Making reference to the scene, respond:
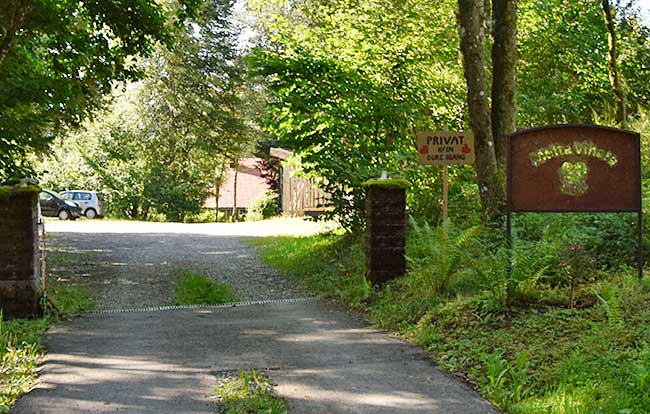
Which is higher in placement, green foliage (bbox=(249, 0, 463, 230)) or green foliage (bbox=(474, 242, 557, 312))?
green foliage (bbox=(249, 0, 463, 230))

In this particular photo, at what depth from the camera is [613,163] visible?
8438 mm

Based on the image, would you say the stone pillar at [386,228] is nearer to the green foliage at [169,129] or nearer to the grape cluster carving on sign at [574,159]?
the grape cluster carving on sign at [574,159]

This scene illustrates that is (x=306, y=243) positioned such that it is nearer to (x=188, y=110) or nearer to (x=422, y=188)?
(x=422, y=188)

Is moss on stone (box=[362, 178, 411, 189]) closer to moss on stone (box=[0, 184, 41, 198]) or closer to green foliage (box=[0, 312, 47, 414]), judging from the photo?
moss on stone (box=[0, 184, 41, 198])

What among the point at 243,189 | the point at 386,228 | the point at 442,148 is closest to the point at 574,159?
the point at 442,148

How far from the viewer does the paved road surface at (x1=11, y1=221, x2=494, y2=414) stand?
5648 mm

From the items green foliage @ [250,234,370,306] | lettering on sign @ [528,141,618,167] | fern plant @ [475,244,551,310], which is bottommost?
green foliage @ [250,234,370,306]

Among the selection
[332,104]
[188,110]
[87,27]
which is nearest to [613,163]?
[332,104]

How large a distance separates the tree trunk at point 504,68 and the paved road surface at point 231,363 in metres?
4.43

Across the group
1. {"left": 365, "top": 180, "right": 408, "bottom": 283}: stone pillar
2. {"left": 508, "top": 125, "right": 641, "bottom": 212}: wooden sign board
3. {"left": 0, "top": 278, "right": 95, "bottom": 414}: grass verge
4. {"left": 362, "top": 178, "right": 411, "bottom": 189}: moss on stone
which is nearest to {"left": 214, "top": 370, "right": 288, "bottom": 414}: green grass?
{"left": 0, "top": 278, "right": 95, "bottom": 414}: grass verge

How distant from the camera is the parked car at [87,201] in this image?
136 ft

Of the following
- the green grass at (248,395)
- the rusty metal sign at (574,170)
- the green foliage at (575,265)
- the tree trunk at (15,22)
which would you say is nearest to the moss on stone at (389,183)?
the rusty metal sign at (574,170)

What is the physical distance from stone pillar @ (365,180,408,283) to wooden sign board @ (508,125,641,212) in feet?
8.09

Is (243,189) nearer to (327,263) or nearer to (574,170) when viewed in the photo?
(327,263)
